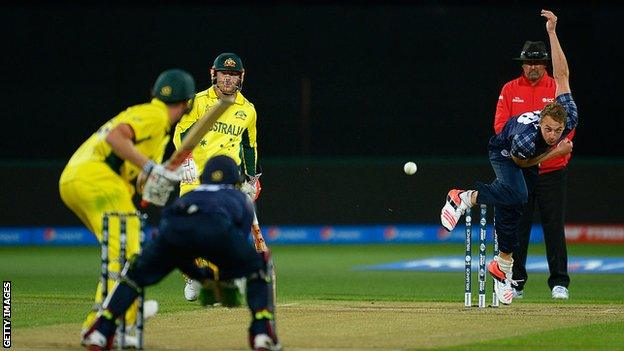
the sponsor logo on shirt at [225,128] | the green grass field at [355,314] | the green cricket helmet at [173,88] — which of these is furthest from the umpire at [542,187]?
the green cricket helmet at [173,88]

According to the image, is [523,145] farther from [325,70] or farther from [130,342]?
[325,70]

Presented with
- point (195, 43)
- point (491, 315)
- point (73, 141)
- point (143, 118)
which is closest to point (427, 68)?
point (195, 43)

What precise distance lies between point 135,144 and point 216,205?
0.86 meters

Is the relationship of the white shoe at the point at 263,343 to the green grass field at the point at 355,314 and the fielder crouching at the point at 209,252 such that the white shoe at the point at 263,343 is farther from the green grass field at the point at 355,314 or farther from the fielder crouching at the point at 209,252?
the green grass field at the point at 355,314

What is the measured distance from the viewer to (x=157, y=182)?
22.7 feet

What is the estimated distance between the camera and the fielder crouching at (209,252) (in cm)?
653

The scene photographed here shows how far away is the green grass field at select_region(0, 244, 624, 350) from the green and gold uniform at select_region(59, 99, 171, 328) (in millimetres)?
697

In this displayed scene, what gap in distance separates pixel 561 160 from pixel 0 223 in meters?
9.19

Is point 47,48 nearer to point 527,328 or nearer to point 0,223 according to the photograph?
point 0,223

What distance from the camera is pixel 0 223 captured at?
17.1m

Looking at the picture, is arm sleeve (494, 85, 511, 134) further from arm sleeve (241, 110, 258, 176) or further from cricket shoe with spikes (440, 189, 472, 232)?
arm sleeve (241, 110, 258, 176)

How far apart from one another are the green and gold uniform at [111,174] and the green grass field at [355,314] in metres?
0.70

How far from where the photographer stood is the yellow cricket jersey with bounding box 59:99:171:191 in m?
7.14

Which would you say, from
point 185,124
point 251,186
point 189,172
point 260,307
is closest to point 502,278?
point 251,186
